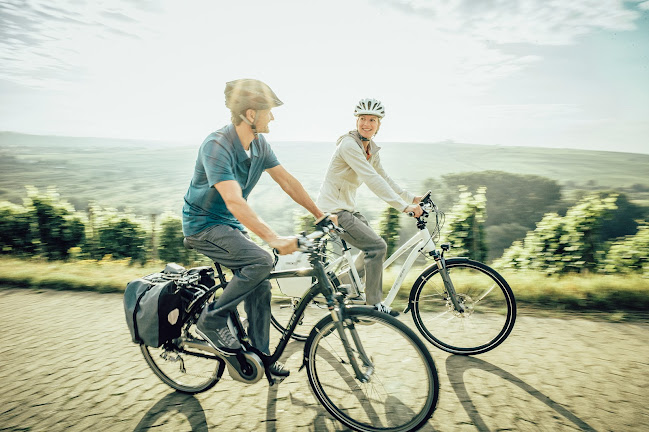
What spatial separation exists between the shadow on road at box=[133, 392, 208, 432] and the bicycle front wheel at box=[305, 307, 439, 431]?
915 millimetres

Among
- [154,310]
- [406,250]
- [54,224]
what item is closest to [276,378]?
[154,310]

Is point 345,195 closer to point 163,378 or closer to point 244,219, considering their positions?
point 244,219

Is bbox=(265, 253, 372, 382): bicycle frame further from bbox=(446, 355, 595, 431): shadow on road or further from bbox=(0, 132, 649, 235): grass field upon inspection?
bbox=(0, 132, 649, 235): grass field

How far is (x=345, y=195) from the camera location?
4.14m

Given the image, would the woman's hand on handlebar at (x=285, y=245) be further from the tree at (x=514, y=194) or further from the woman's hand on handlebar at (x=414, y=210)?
the tree at (x=514, y=194)

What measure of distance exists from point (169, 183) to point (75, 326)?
2372 inches

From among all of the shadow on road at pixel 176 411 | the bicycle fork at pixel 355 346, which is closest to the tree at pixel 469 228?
the bicycle fork at pixel 355 346

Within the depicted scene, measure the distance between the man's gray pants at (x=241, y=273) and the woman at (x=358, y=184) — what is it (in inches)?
52.3

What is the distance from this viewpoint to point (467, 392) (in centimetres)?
303

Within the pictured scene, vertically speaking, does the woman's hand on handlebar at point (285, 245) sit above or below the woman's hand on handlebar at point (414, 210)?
below

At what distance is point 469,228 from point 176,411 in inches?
350

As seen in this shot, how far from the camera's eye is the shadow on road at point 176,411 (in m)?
2.79

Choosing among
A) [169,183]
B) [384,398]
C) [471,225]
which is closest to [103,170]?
[169,183]

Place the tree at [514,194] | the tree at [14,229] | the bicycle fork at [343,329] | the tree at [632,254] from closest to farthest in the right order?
1. the bicycle fork at [343,329]
2. the tree at [632,254]
3. the tree at [14,229]
4. the tree at [514,194]
